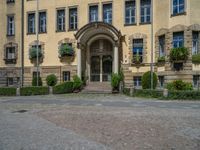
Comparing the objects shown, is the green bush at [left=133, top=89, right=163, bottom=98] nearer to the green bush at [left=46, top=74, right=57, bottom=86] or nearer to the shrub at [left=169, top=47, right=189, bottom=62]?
the shrub at [left=169, top=47, right=189, bottom=62]

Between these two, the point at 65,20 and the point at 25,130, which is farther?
the point at 65,20

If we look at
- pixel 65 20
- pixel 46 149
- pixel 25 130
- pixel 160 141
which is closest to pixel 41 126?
pixel 25 130

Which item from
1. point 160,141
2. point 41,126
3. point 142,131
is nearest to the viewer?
point 160,141

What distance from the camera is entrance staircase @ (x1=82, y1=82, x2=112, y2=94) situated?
27.6m

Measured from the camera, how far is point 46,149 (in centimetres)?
719

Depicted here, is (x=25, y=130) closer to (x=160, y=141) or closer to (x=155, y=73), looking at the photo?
(x=160, y=141)

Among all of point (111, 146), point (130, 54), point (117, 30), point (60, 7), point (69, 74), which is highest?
point (60, 7)

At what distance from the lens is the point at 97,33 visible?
29.8m

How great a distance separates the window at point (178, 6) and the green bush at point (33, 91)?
13636 mm

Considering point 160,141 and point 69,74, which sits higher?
point 69,74

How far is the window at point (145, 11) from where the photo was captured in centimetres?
2844

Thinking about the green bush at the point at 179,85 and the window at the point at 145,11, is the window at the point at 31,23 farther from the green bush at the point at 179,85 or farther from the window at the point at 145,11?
the green bush at the point at 179,85

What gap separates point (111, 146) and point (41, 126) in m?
3.66

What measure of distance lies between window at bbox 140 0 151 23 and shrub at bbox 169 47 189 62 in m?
5.40
